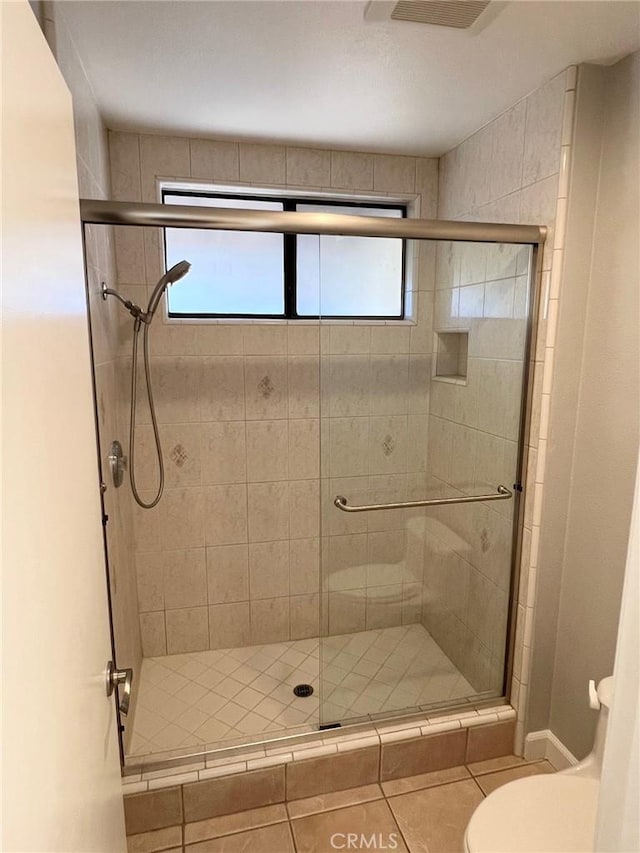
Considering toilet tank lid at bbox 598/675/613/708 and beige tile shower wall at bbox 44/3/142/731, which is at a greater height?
beige tile shower wall at bbox 44/3/142/731

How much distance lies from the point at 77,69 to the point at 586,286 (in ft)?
5.76

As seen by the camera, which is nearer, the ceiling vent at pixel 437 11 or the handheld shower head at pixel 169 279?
the ceiling vent at pixel 437 11

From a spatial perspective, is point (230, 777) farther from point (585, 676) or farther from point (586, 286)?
point (586, 286)

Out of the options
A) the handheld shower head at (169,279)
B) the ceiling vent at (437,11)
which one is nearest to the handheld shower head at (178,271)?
the handheld shower head at (169,279)

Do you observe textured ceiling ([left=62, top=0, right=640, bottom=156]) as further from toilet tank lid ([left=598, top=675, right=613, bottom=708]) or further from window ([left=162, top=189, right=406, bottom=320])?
toilet tank lid ([left=598, top=675, right=613, bottom=708])

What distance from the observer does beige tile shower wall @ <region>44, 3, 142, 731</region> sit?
1474 millimetres

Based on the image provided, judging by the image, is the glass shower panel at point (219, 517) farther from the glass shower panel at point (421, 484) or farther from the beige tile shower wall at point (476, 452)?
the beige tile shower wall at point (476, 452)

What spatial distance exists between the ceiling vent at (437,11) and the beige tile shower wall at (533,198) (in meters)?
0.45

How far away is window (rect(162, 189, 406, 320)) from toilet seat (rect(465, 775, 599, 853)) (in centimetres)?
173

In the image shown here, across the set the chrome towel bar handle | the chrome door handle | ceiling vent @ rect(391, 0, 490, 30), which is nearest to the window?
the chrome towel bar handle

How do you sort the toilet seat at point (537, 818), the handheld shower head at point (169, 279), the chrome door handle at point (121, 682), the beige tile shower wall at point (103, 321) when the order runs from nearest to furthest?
the chrome door handle at point (121, 682), the toilet seat at point (537, 818), the beige tile shower wall at point (103, 321), the handheld shower head at point (169, 279)

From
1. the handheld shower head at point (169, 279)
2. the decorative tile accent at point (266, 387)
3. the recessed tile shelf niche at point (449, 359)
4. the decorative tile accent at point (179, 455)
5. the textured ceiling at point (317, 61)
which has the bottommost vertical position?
the decorative tile accent at point (179, 455)

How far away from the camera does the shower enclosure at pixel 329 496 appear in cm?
196

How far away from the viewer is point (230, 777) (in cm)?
171
